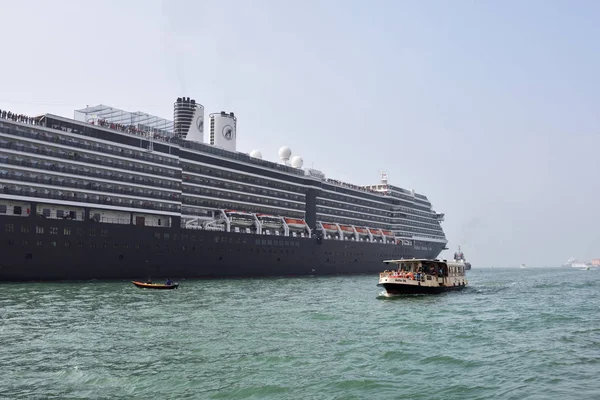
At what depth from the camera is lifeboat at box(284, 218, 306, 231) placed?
309ft

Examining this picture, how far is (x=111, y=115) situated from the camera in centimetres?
7781

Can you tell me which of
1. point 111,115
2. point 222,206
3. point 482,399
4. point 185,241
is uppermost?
point 111,115

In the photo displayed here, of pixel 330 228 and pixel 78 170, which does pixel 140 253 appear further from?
pixel 330 228

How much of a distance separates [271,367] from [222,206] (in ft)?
207

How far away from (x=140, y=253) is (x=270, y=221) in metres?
29.3

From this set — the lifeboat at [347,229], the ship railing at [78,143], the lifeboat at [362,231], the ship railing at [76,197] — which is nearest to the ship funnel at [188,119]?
the ship railing at [78,143]

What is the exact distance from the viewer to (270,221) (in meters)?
90.4

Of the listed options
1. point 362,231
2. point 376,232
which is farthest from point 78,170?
point 376,232

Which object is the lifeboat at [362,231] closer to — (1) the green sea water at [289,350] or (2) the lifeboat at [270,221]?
(2) the lifeboat at [270,221]

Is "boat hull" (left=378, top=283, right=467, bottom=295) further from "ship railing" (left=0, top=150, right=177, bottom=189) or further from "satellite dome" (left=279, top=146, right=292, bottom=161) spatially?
"satellite dome" (left=279, top=146, right=292, bottom=161)

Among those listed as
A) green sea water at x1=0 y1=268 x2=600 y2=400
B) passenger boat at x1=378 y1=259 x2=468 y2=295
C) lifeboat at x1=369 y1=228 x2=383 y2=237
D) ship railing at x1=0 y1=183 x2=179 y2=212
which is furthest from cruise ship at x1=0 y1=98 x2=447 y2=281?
passenger boat at x1=378 y1=259 x2=468 y2=295

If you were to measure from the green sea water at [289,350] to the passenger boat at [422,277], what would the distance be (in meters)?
8.26

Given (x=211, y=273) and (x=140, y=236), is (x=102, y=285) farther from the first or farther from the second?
(x=211, y=273)

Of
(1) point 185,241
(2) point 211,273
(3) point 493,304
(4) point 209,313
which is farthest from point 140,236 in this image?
(3) point 493,304
